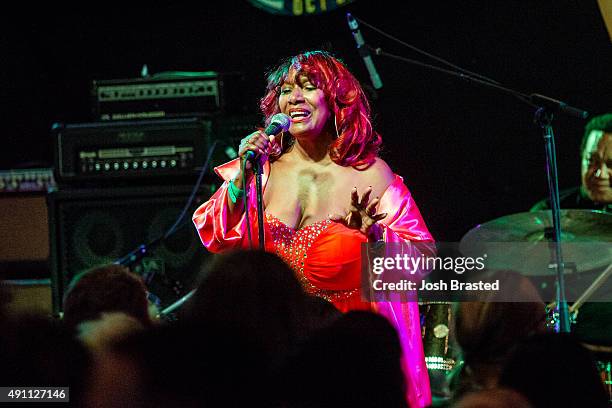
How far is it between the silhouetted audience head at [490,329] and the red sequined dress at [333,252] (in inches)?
15.2

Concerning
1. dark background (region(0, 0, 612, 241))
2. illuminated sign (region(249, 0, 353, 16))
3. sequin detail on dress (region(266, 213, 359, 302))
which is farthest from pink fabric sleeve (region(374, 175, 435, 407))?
illuminated sign (region(249, 0, 353, 16))

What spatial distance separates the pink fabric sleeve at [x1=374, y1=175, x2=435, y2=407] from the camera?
3.90 metres

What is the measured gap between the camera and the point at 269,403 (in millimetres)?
1967

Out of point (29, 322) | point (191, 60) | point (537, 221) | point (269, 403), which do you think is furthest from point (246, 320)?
point (191, 60)

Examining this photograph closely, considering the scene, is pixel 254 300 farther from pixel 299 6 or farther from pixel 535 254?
pixel 299 6

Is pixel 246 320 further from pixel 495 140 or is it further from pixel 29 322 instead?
pixel 495 140

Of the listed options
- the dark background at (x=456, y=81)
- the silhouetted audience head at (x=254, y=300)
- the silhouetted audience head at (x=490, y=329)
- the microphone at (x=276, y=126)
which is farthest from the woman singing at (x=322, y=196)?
the dark background at (x=456, y=81)

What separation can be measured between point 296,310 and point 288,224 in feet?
5.77

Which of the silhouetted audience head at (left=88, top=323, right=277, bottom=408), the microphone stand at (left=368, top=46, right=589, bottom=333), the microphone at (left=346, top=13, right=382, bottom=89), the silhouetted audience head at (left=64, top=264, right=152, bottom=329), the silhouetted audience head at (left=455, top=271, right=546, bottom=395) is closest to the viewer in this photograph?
the silhouetted audience head at (left=88, top=323, right=277, bottom=408)

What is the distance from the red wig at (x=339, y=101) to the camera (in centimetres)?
412

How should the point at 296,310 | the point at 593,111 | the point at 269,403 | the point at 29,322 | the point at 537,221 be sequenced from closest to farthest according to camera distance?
the point at 269,403
the point at 29,322
the point at 296,310
the point at 537,221
the point at 593,111

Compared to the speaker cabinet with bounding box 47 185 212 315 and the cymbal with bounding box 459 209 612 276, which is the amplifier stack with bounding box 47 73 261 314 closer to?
the speaker cabinet with bounding box 47 185 212 315

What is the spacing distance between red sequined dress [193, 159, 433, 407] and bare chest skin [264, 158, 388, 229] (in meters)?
0.05
